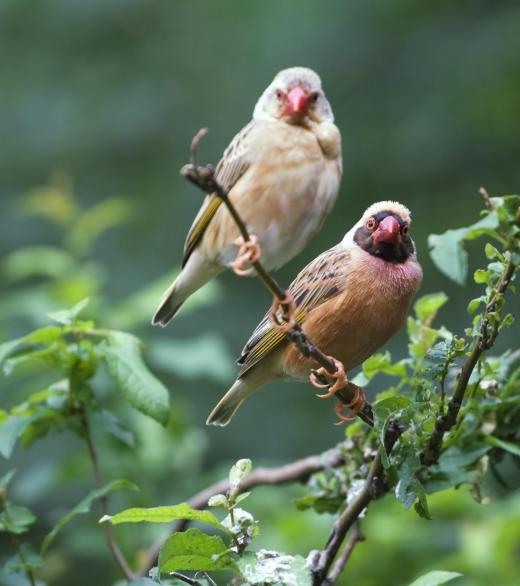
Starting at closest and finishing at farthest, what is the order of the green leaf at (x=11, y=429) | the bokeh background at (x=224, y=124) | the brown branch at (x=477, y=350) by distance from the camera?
the brown branch at (x=477, y=350), the green leaf at (x=11, y=429), the bokeh background at (x=224, y=124)

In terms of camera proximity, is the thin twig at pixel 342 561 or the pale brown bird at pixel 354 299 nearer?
the thin twig at pixel 342 561

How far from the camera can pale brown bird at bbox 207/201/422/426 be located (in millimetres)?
3070

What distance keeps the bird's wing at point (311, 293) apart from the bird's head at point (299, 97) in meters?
0.39

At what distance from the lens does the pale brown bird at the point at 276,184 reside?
3070mm

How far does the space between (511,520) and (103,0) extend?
25.9 feet

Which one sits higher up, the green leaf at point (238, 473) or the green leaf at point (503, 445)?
the green leaf at point (503, 445)

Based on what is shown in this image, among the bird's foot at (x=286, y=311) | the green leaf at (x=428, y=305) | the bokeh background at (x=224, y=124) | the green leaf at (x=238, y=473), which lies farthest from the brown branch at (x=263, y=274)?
the bokeh background at (x=224, y=124)

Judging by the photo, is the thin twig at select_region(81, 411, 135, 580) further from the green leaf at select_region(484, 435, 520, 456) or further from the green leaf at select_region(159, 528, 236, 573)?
the green leaf at select_region(484, 435, 520, 456)

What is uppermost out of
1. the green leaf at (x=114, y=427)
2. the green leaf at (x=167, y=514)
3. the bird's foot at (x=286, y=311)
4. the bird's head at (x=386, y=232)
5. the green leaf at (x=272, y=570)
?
the bird's head at (x=386, y=232)

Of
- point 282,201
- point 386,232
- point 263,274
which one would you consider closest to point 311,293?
point 282,201

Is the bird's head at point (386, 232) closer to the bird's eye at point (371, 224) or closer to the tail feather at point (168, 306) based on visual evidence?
the bird's eye at point (371, 224)

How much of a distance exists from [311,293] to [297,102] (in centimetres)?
56

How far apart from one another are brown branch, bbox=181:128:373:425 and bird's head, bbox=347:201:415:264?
17.1 inches

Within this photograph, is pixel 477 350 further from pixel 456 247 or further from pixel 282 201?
pixel 282 201
